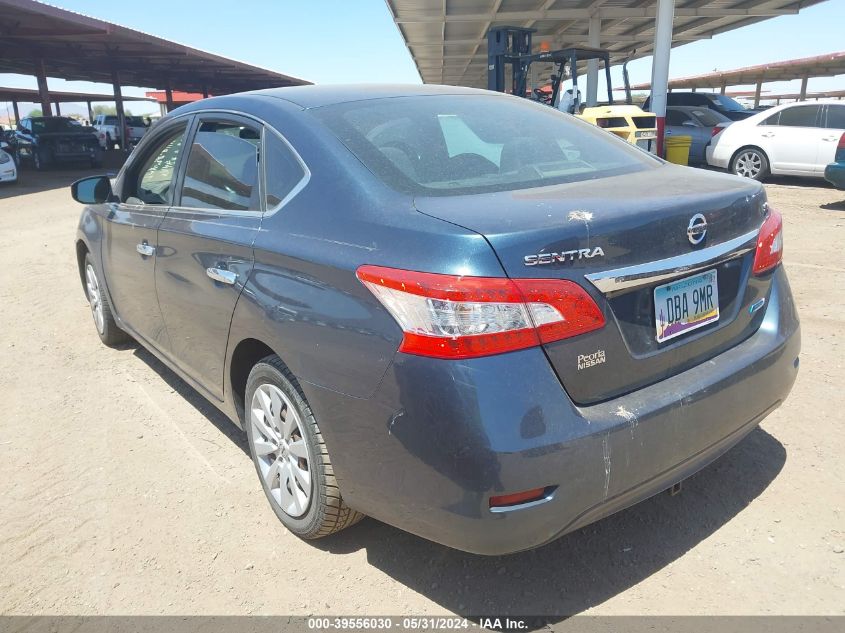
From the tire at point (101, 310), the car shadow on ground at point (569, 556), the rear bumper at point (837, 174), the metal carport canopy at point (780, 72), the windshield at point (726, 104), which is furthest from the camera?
the metal carport canopy at point (780, 72)

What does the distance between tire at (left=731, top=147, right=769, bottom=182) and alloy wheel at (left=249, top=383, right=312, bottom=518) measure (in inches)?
457

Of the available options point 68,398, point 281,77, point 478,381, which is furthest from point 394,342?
point 281,77

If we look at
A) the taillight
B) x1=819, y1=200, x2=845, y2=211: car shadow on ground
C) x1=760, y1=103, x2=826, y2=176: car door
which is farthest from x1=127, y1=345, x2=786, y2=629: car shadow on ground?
x1=760, y1=103, x2=826, y2=176: car door

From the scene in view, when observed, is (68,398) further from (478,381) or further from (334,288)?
(478,381)

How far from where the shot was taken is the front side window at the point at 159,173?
136 inches

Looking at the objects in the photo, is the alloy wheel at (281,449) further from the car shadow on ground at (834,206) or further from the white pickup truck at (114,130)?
the white pickup truck at (114,130)

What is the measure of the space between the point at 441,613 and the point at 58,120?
25473mm

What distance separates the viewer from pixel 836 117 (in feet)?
36.3

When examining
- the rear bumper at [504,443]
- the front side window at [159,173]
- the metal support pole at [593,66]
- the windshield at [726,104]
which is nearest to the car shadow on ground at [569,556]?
the rear bumper at [504,443]

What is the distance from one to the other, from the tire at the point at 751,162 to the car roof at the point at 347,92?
10584 millimetres

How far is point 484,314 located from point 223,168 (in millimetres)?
1704

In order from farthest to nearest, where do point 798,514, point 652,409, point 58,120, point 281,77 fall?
1. point 281,77
2. point 58,120
3. point 798,514
4. point 652,409

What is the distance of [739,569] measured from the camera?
2.32 metres

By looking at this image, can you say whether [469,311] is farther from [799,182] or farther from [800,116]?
[799,182]
